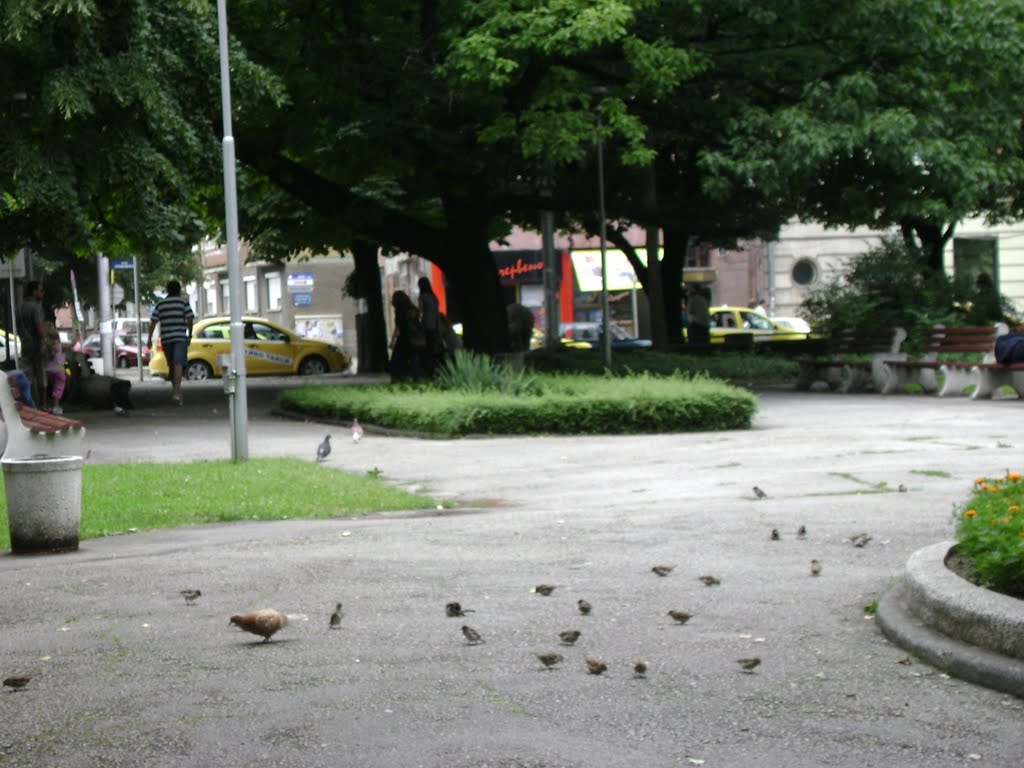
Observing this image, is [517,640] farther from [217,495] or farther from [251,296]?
[251,296]

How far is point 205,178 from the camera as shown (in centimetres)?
2445

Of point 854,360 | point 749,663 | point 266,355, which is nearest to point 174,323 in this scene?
point 854,360

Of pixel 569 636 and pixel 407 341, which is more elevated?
pixel 407 341

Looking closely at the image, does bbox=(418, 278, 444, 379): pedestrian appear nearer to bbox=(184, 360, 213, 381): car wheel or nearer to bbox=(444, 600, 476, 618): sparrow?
bbox=(184, 360, 213, 381): car wheel

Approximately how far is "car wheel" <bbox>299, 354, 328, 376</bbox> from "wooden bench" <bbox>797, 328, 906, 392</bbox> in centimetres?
1800

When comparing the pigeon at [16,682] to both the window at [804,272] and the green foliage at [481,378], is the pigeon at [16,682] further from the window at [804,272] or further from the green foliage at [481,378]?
the window at [804,272]

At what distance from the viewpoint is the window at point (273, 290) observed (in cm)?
7925

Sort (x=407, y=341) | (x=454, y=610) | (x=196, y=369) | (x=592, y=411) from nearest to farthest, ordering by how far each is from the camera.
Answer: (x=454, y=610) → (x=592, y=411) → (x=407, y=341) → (x=196, y=369)

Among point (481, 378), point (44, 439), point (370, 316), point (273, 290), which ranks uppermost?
point (273, 290)

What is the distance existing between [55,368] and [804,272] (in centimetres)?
3970

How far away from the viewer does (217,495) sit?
44.9 feet

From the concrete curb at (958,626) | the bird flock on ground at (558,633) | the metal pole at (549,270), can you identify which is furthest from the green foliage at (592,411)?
the metal pole at (549,270)

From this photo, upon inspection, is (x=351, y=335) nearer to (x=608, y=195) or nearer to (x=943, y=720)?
(x=608, y=195)

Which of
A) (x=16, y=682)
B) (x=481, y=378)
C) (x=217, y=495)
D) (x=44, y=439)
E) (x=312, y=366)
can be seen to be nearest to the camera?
(x=16, y=682)
